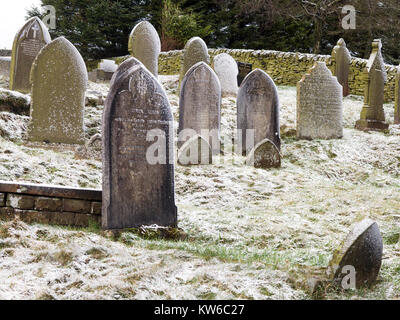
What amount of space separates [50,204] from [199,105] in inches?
189

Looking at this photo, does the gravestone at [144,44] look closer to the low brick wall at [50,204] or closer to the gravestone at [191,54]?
the gravestone at [191,54]

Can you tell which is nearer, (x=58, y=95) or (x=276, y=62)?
(x=58, y=95)

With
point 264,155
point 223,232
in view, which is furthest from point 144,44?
point 223,232

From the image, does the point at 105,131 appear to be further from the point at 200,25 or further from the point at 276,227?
the point at 200,25

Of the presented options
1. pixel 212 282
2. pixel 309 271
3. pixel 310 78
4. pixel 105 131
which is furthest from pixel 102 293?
pixel 310 78

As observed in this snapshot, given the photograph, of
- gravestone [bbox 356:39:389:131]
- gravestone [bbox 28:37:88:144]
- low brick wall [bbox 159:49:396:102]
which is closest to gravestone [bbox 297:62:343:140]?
gravestone [bbox 356:39:389:131]

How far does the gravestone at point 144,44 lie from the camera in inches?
459

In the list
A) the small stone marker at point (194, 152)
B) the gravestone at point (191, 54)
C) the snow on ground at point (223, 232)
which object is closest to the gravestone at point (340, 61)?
the gravestone at point (191, 54)

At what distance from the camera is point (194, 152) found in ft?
24.6

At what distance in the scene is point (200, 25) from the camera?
70.8 feet

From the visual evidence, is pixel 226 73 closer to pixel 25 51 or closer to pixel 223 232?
pixel 25 51

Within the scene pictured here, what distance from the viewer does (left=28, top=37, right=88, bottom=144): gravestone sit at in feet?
23.6

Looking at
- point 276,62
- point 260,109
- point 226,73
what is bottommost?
point 260,109

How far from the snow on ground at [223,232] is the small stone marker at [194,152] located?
0.23 meters
